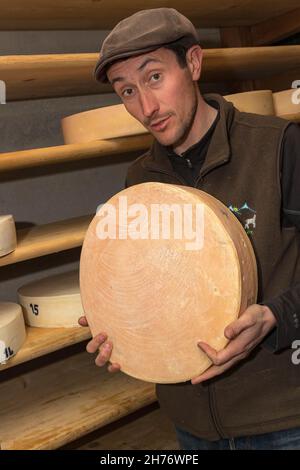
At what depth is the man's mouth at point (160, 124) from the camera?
135 centimetres

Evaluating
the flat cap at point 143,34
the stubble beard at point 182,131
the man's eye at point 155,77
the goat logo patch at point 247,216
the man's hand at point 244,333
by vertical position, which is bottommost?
the man's hand at point 244,333

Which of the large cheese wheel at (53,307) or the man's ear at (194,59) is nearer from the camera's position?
the man's ear at (194,59)

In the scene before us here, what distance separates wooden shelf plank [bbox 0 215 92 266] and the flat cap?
2.50 ft

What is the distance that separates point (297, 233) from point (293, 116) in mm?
1137

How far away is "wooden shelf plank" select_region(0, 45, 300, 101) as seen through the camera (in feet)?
5.98

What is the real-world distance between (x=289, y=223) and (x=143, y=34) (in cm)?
52

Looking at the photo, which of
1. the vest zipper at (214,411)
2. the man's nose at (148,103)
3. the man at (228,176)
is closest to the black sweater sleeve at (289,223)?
the man at (228,176)

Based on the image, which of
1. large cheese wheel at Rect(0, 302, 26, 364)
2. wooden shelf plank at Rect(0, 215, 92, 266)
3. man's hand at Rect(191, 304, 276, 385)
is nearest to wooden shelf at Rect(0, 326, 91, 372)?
large cheese wheel at Rect(0, 302, 26, 364)

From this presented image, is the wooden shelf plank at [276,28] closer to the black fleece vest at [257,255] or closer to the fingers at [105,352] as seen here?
the black fleece vest at [257,255]

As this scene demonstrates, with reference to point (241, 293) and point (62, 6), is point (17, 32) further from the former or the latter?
point (241, 293)

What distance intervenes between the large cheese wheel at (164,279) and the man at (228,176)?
66 mm

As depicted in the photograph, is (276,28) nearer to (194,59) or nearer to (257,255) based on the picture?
(194,59)

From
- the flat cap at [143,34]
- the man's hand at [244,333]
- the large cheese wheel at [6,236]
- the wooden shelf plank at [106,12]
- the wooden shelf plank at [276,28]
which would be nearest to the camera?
the man's hand at [244,333]

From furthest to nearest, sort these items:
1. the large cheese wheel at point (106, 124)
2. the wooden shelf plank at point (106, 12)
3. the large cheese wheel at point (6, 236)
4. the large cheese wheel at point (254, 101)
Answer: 1. the large cheese wheel at point (254, 101)
2. the wooden shelf plank at point (106, 12)
3. the large cheese wheel at point (106, 124)
4. the large cheese wheel at point (6, 236)
